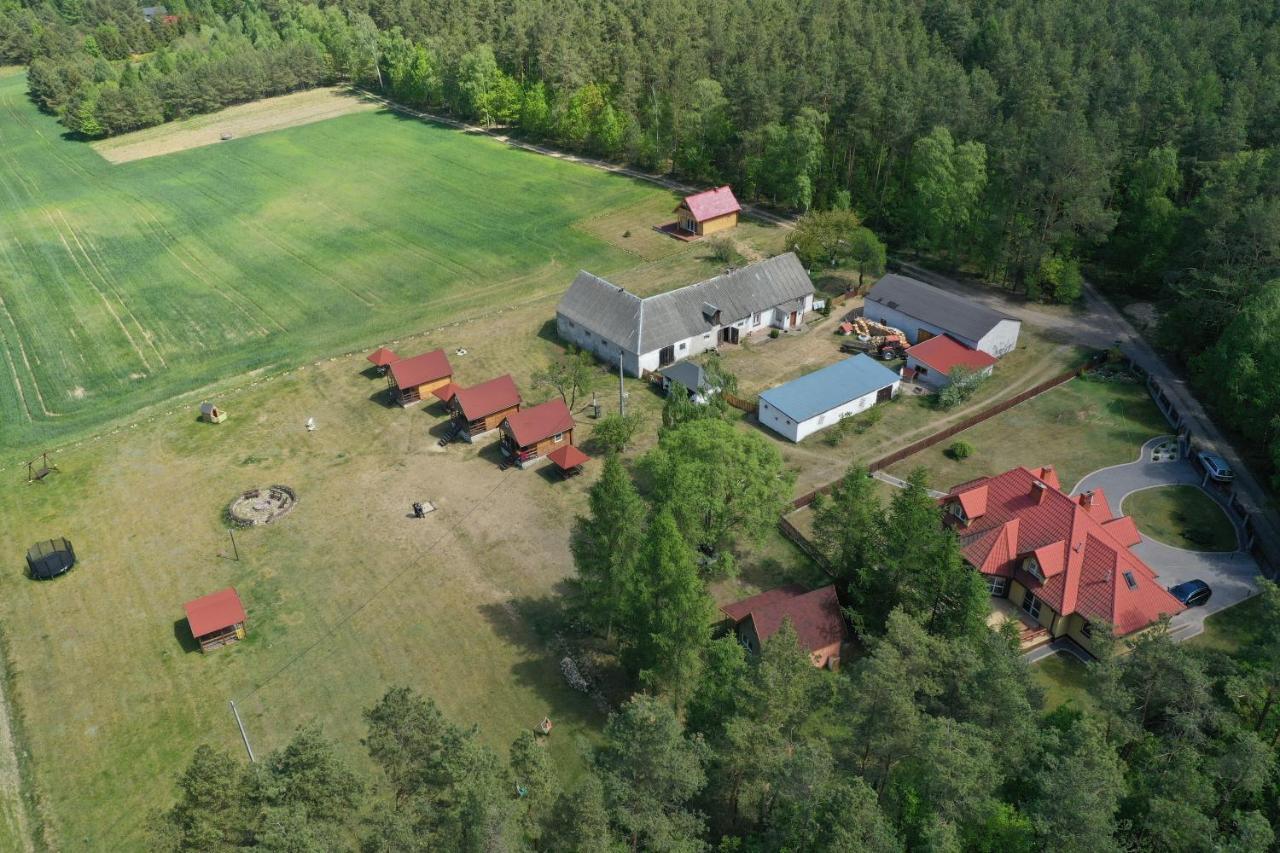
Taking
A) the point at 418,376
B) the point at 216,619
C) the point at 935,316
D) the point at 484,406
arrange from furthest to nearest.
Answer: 1. the point at 935,316
2. the point at 418,376
3. the point at 484,406
4. the point at 216,619

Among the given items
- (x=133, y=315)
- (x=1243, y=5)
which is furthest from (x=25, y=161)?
(x=1243, y=5)

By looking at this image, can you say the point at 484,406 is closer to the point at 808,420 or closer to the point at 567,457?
the point at 567,457

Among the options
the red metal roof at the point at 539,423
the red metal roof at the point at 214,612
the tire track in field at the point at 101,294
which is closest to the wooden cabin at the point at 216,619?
the red metal roof at the point at 214,612

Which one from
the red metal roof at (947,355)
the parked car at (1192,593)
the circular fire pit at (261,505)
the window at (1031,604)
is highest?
the parked car at (1192,593)

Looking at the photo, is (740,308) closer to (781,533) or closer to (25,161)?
(781,533)

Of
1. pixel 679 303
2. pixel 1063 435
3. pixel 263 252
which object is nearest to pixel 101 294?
pixel 263 252

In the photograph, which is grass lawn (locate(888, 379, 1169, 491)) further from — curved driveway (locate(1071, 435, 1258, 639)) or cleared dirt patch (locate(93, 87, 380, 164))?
cleared dirt patch (locate(93, 87, 380, 164))

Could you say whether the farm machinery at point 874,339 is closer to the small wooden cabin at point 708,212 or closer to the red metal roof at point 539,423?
the small wooden cabin at point 708,212
